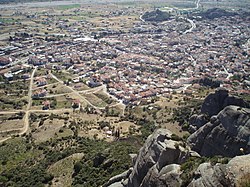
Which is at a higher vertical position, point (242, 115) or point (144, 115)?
point (242, 115)

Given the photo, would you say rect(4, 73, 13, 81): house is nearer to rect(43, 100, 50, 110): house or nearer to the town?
the town

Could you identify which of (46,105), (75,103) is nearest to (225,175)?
(75,103)

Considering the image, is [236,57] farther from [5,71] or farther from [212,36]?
[5,71]

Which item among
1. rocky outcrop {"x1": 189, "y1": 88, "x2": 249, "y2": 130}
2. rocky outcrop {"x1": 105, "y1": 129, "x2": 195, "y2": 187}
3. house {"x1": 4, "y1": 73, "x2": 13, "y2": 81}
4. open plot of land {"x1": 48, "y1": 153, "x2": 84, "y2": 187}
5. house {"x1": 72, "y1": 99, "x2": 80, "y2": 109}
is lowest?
house {"x1": 72, "y1": 99, "x2": 80, "y2": 109}

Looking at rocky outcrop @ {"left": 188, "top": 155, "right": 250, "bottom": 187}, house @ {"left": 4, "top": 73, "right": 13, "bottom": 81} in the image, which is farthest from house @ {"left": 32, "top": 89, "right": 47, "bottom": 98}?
rocky outcrop @ {"left": 188, "top": 155, "right": 250, "bottom": 187}

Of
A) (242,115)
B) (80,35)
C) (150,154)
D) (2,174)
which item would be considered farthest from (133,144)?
(80,35)
